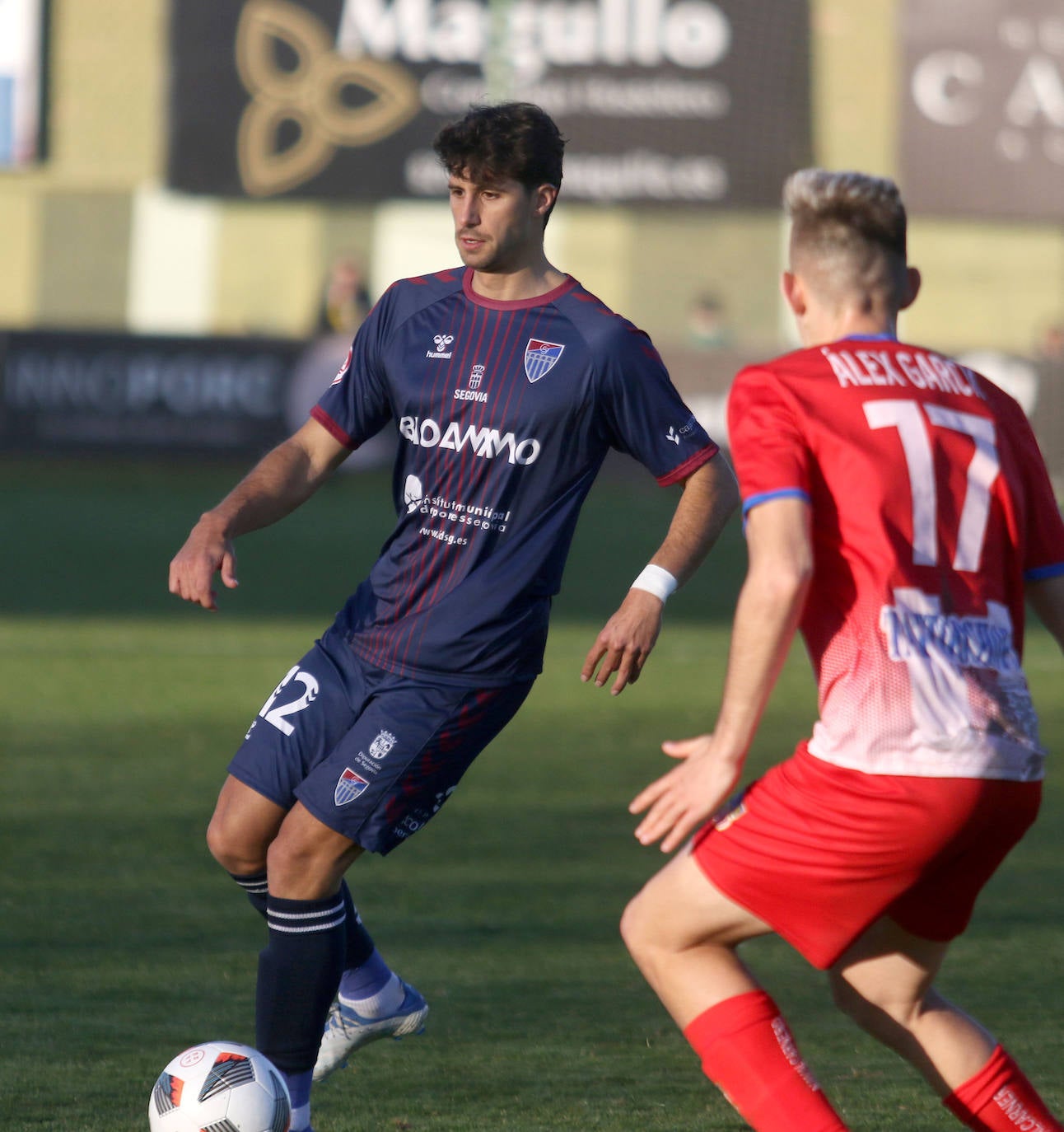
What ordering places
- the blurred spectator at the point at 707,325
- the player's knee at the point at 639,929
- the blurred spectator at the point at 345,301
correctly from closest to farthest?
the player's knee at the point at 639,929 → the blurred spectator at the point at 345,301 → the blurred spectator at the point at 707,325

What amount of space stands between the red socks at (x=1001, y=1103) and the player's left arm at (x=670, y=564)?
0.98m

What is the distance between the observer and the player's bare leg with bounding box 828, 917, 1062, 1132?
125 inches

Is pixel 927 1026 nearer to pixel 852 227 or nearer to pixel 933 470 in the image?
pixel 933 470

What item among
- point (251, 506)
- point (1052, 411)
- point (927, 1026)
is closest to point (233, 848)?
point (251, 506)

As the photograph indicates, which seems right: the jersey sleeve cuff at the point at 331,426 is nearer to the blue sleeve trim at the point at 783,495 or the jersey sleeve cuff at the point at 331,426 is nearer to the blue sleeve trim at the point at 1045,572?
the blue sleeve trim at the point at 783,495

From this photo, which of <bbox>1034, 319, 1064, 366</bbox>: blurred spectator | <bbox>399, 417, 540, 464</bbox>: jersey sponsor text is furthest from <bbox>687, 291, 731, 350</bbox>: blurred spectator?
<bbox>399, 417, 540, 464</bbox>: jersey sponsor text

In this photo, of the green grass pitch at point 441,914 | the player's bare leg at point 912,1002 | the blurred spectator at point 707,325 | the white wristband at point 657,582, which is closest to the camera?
the player's bare leg at point 912,1002

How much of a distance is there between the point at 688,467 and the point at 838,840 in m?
1.28

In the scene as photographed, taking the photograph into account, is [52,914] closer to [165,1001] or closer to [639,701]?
[165,1001]

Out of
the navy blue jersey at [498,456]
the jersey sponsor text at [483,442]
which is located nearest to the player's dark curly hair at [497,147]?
the navy blue jersey at [498,456]

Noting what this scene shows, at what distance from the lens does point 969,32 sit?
22.5 meters

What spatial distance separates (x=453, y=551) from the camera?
4.00 meters

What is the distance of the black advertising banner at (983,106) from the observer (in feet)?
73.6

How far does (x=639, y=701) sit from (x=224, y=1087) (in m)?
6.00
